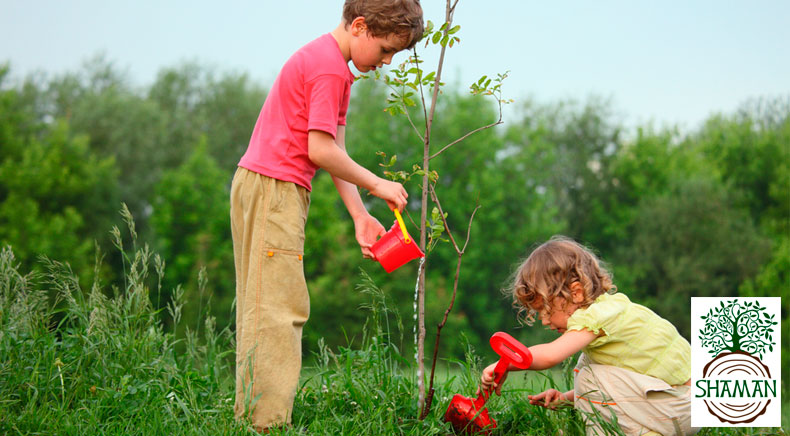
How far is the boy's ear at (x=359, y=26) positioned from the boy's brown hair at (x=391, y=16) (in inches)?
0.6

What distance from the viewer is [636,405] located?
92.0 inches

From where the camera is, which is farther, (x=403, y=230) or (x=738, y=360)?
(x=738, y=360)

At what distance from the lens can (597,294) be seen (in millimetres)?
2434

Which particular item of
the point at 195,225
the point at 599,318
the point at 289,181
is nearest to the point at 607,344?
the point at 599,318

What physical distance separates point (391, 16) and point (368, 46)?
133mm

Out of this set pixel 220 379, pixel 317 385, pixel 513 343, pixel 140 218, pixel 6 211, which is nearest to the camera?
pixel 513 343

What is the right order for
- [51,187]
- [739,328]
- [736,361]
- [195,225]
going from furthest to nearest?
[195,225], [51,187], [739,328], [736,361]

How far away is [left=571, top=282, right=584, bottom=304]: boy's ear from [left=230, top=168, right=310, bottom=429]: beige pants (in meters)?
0.93

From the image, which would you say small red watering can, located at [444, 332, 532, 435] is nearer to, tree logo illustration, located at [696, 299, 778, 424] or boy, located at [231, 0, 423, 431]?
boy, located at [231, 0, 423, 431]

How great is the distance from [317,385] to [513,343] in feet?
3.33

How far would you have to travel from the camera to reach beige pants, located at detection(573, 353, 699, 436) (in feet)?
7.64

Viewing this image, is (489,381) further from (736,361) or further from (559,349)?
(736,361)

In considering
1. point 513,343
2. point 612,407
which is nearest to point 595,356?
point 612,407

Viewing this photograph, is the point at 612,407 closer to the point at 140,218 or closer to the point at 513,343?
the point at 513,343
